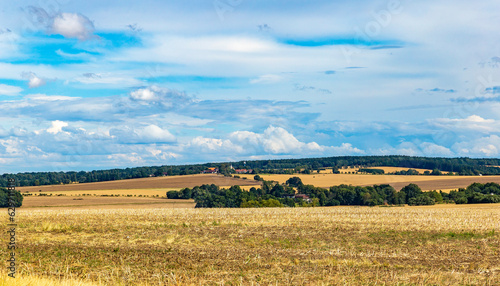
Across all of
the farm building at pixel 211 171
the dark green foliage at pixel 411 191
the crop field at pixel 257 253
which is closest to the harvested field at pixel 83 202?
the crop field at pixel 257 253

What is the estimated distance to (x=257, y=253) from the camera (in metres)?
27.1

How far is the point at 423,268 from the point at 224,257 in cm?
1077

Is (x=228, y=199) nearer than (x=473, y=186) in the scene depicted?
Yes

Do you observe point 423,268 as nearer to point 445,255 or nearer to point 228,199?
point 445,255

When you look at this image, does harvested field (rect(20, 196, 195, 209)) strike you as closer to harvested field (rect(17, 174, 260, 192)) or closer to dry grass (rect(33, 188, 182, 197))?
dry grass (rect(33, 188, 182, 197))

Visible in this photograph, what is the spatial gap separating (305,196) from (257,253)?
102393mm

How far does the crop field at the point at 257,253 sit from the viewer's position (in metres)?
19.6

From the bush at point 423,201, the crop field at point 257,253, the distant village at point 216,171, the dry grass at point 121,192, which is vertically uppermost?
the distant village at point 216,171

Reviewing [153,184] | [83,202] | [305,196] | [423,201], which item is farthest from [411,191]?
[83,202]

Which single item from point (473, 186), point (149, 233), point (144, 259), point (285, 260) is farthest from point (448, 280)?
point (473, 186)

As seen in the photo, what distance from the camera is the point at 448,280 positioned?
63.0 ft

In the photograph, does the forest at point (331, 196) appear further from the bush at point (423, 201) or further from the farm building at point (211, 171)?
the farm building at point (211, 171)

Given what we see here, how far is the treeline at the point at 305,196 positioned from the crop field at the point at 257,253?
176 ft

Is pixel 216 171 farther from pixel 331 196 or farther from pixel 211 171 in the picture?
pixel 331 196
